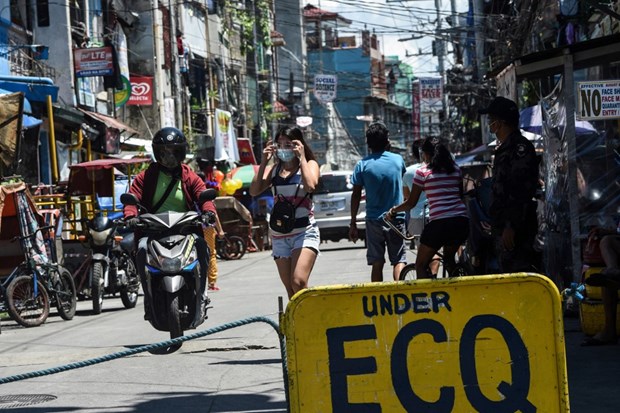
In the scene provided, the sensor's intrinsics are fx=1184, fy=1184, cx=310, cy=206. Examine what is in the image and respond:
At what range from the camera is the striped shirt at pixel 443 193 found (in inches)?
433

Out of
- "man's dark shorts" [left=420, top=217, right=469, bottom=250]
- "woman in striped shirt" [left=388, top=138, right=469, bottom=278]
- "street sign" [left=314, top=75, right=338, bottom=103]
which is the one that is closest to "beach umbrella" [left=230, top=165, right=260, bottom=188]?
"street sign" [left=314, top=75, right=338, bottom=103]

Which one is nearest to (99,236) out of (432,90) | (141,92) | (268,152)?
(268,152)

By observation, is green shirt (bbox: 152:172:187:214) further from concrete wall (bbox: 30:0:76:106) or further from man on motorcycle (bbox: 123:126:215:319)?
concrete wall (bbox: 30:0:76:106)

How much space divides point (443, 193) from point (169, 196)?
8.60 ft

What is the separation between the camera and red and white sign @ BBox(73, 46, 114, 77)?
93.7ft

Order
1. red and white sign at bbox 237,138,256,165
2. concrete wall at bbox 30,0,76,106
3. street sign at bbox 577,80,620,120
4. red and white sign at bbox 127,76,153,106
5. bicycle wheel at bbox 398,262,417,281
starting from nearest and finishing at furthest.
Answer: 1. street sign at bbox 577,80,620,120
2. bicycle wheel at bbox 398,262,417,281
3. concrete wall at bbox 30,0,76,106
4. red and white sign at bbox 127,76,153,106
5. red and white sign at bbox 237,138,256,165

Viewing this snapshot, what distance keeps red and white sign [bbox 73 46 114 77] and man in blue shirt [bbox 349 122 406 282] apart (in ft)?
59.2

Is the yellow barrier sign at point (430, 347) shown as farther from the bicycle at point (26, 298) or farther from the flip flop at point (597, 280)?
the bicycle at point (26, 298)

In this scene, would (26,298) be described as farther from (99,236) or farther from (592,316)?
(592,316)

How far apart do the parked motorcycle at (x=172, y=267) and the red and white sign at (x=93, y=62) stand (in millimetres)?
19055

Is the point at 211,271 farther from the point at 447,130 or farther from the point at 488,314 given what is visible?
the point at 447,130

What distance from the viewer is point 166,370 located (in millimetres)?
9445

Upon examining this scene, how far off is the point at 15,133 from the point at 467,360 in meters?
11.9

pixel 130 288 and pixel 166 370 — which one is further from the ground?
pixel 166 370
